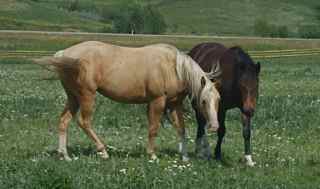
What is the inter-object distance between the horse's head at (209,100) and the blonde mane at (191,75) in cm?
4

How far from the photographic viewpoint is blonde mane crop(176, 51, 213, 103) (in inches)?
442

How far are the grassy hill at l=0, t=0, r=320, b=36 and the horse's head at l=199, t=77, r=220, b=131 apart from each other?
3324 inches

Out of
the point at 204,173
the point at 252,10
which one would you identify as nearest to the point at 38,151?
the point at 204,173

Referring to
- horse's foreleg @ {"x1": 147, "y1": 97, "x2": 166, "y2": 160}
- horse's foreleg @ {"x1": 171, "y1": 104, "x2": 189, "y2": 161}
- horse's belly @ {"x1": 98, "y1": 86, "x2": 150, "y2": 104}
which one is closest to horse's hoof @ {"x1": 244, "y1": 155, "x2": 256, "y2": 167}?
horse's foreleg @ {"x1": 171, "y1": 104, "x2": 189, "y2": 161}

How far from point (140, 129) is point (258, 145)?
2.81 m

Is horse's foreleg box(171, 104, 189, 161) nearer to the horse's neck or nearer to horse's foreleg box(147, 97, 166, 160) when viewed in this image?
horse's foreleg box(147, 97, 166, 160)

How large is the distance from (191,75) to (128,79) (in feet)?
3.08

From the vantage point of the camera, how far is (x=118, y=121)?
16.1 m

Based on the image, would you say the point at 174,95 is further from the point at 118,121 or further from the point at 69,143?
the point at 118,121

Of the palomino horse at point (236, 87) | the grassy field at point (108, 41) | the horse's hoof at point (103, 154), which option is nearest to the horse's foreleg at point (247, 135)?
the palomino horse at point (236, 87)

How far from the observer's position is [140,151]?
12.3m

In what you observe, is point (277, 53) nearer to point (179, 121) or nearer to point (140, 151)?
point (140, 151)

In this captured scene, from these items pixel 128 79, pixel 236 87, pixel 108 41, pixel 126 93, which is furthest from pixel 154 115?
pixel 108 41

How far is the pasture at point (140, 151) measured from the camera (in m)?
9.08
